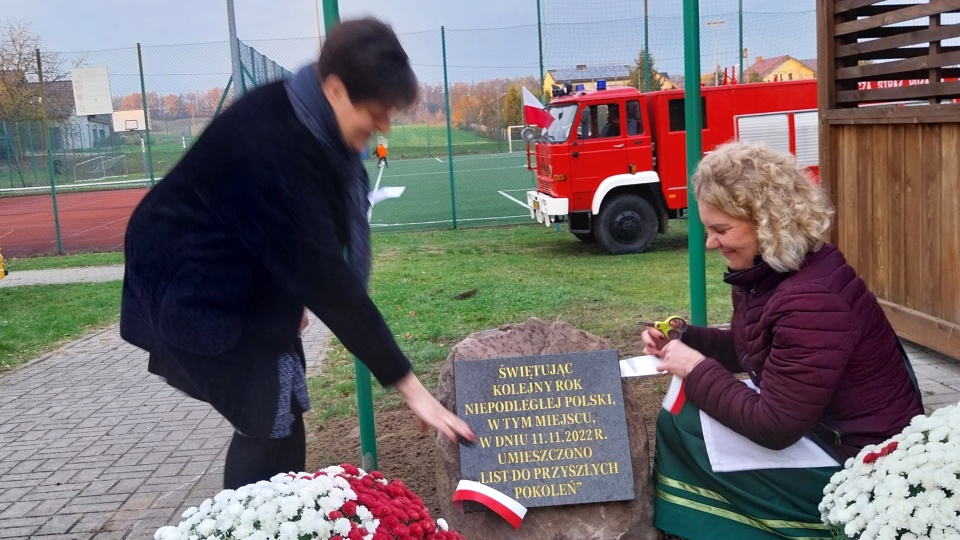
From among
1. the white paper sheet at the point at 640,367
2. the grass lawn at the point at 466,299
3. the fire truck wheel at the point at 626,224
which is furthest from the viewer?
the fire truck wheel at the point at 626,224

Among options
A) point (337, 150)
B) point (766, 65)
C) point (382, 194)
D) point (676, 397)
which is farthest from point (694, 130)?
point (766, 65)

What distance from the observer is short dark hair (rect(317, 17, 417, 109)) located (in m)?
1.95

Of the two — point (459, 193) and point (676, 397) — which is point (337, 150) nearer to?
point (676, 397)

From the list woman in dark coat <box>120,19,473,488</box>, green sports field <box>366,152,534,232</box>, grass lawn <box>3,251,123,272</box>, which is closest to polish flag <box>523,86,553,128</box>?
green sports field <box>366,152,534,232</box>

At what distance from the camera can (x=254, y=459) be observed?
2.33 meters

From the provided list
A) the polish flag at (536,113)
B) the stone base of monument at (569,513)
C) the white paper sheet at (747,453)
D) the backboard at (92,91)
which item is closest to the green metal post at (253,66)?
the polish flag at (536,113)

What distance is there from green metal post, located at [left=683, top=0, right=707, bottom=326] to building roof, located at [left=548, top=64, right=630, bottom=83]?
1344 cm

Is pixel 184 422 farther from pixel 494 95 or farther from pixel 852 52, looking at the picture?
pixel 494 95

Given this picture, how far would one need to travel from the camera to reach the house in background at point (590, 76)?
17062 mm

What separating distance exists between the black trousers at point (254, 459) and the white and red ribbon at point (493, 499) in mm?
782

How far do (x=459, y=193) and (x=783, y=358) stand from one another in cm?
2077

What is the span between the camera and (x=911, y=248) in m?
5.59

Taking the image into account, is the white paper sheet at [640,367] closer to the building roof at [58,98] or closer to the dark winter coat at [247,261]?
the dark winter coat at [247,261]

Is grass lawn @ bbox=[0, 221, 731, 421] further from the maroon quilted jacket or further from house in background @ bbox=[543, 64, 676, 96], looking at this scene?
house in background @ bbox=[543, 64, 676, 96]
